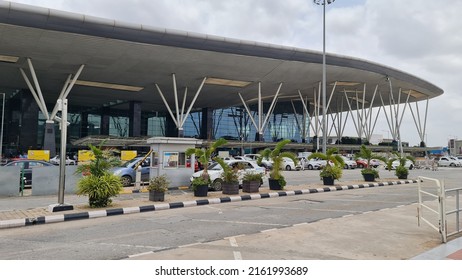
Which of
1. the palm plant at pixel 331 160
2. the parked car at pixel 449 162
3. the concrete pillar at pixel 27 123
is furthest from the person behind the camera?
the parked car at pixel 449 162

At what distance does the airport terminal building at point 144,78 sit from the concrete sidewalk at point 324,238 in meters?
3.87

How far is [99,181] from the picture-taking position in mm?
11609

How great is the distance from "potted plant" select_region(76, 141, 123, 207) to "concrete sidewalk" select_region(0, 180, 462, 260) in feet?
1.42

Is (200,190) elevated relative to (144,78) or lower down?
lower down

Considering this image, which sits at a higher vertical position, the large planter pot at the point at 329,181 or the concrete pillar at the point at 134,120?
the concrete pillar at the point at 134,120

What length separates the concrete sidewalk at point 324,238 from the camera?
614cm

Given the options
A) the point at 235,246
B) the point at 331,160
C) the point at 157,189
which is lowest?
the point at 235,246

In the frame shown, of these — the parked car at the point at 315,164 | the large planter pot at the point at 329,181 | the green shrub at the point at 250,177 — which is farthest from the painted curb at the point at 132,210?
the parked car at the point at 315,164

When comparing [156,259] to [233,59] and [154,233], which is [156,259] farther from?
[233,59]

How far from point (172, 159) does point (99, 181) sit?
17.8 ft

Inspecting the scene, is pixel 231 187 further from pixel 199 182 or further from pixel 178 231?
pixel 178 231

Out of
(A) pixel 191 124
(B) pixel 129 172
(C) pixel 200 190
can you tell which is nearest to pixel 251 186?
(C) pixel 200 190

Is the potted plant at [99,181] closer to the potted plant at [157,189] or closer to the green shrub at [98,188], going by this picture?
the green shrub at [98,188]
